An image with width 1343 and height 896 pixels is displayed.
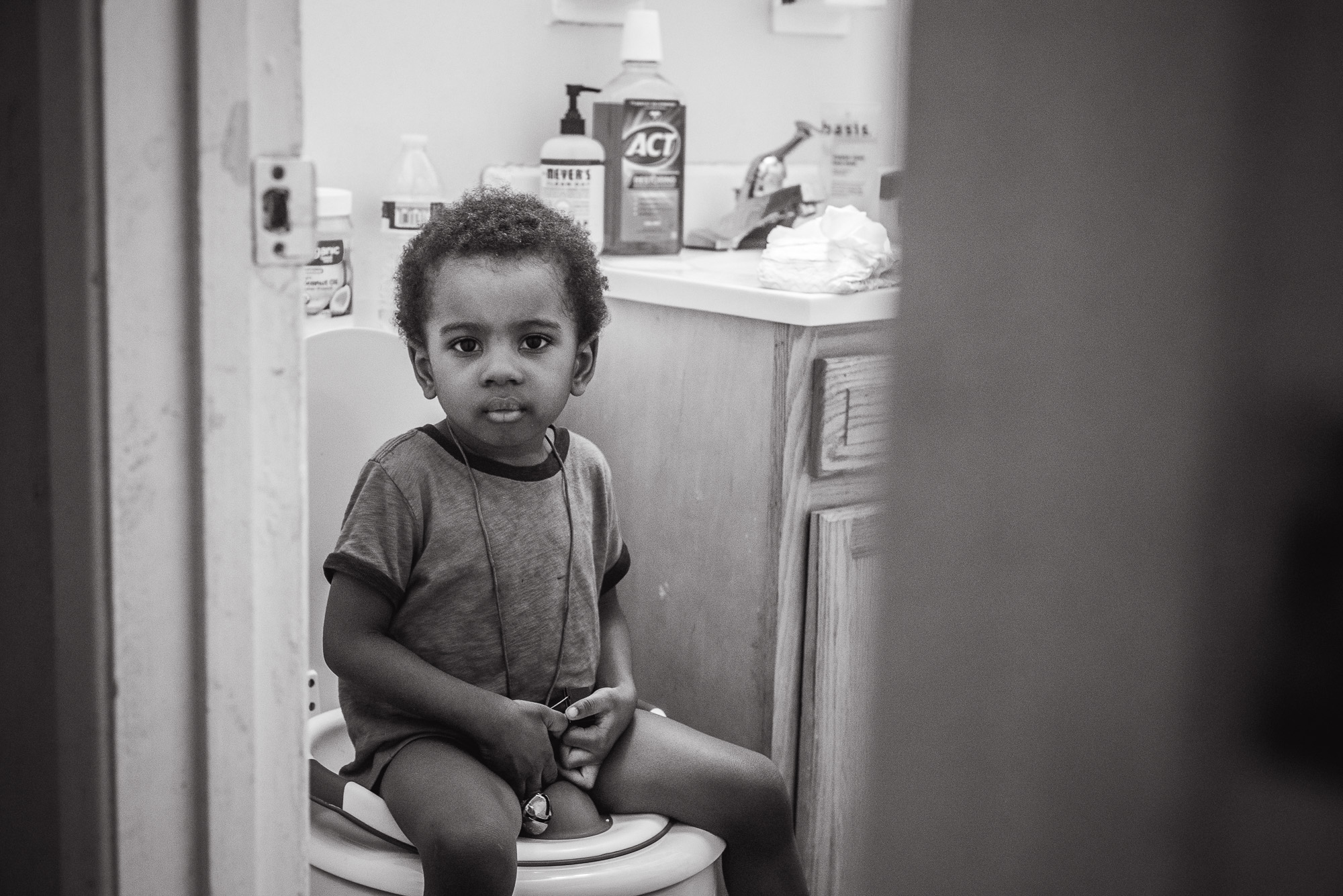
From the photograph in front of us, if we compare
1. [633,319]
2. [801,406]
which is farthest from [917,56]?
[633,319]

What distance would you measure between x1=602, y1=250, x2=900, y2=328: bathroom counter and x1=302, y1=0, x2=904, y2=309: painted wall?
168 mm

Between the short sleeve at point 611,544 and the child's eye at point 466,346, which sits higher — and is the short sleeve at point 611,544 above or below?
below

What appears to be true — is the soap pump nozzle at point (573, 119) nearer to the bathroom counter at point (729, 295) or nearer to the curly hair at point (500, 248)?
the bathroom counter at point (729, 295)

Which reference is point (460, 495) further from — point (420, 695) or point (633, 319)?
point (633, 319)

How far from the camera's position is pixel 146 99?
Answer: 58 cm

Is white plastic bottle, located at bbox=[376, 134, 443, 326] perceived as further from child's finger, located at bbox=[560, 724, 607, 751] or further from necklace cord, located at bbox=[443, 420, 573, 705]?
child's finger, located at bbox=[560, 724, 607, 751]

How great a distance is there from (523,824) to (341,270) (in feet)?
2.24

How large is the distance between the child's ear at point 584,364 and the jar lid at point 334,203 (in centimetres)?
34

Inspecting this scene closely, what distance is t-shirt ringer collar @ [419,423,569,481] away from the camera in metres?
1.13

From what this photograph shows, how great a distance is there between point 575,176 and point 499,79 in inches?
7.5

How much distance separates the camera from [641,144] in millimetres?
1531

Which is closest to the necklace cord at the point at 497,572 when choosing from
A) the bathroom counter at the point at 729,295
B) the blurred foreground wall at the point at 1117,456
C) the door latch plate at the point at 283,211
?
the bathroom counter at the point at 729,295

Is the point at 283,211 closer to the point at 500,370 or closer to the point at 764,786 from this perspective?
the point at 500,370

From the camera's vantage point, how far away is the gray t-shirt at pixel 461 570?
1.07m
